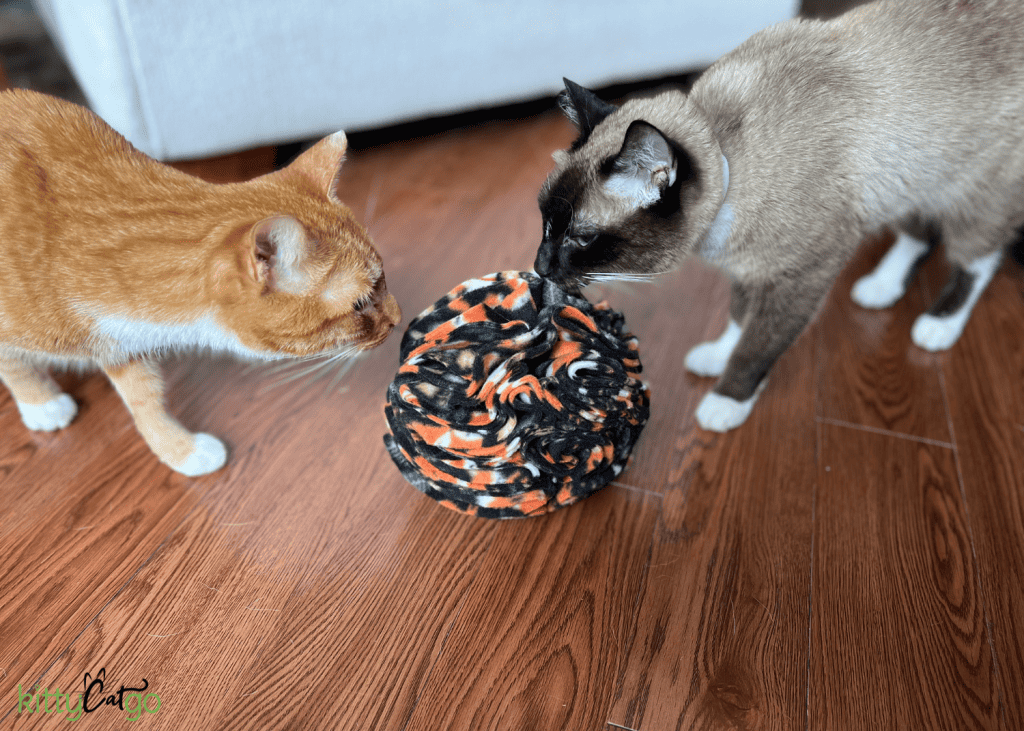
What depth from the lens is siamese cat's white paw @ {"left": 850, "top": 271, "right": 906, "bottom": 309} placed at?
1.53 meters

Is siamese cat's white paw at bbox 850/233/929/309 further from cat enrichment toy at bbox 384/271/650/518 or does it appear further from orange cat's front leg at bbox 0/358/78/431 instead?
orange cat's front leg at bbox 0/358/78/431

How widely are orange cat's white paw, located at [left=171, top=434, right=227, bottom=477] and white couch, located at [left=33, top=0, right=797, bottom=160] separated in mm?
861

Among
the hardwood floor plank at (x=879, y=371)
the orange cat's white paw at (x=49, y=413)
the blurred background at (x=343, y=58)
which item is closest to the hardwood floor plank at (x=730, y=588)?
the hardwood floor plank at (x=879, y=371)

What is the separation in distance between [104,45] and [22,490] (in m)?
0.96

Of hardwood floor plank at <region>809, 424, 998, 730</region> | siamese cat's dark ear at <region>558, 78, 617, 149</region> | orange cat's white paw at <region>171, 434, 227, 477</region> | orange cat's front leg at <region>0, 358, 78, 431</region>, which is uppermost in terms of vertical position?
siamese cat's dark ear at <region>558, 78, 617, 149</region>

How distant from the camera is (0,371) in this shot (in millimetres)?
1062

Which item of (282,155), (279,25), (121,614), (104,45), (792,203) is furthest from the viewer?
(282,155)

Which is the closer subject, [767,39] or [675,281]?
[767,39]

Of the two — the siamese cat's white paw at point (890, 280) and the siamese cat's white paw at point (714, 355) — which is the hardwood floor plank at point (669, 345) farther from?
the siamese cat's white paw at point (890, 280)

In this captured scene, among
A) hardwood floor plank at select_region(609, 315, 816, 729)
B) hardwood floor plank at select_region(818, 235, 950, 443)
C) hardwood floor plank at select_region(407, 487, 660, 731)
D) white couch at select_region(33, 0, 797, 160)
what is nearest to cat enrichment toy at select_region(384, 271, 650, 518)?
hardwood floor plank at select_region(407, 487, 660, 731)

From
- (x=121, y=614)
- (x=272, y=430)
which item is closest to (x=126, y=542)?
(x=121, y=614)

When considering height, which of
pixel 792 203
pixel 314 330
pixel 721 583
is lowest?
pixel 721 583

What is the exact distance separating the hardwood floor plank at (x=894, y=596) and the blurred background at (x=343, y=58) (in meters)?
1.39

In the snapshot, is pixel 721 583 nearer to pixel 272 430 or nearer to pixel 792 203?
pixel 792 203
